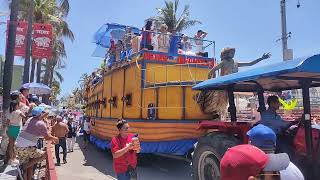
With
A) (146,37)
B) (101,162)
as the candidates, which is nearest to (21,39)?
(101,162)

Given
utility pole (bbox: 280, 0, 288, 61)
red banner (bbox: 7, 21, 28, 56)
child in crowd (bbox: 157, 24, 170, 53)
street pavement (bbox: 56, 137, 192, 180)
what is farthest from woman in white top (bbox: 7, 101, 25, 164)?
utility pole (bbox: 280, 0, 288, 61)

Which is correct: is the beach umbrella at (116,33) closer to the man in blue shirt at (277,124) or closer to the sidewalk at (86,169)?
the sidewalk at (86,169)

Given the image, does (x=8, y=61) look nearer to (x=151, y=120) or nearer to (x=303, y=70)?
(x=151, y=120)

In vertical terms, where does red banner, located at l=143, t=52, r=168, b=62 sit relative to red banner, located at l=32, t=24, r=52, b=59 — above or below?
below

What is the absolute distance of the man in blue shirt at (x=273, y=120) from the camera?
214 inches

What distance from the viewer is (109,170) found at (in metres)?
11.7

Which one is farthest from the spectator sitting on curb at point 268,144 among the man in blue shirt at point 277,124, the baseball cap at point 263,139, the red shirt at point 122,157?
the red shirt at point 122,157

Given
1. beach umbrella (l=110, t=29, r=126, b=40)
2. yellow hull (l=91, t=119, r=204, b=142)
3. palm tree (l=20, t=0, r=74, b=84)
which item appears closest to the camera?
yellow hull (l=91, t=119, r=204, b=142)

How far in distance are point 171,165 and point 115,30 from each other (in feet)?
20.0

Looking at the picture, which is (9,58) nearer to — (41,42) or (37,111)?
(37,111)

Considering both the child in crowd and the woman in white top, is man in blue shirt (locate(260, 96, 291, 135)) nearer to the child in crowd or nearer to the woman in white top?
the woman in white top

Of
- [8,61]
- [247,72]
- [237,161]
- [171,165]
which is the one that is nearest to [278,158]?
[237,161]

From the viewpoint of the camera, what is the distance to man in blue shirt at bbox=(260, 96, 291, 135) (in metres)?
5.44

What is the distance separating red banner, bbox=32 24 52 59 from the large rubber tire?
41.3ft
